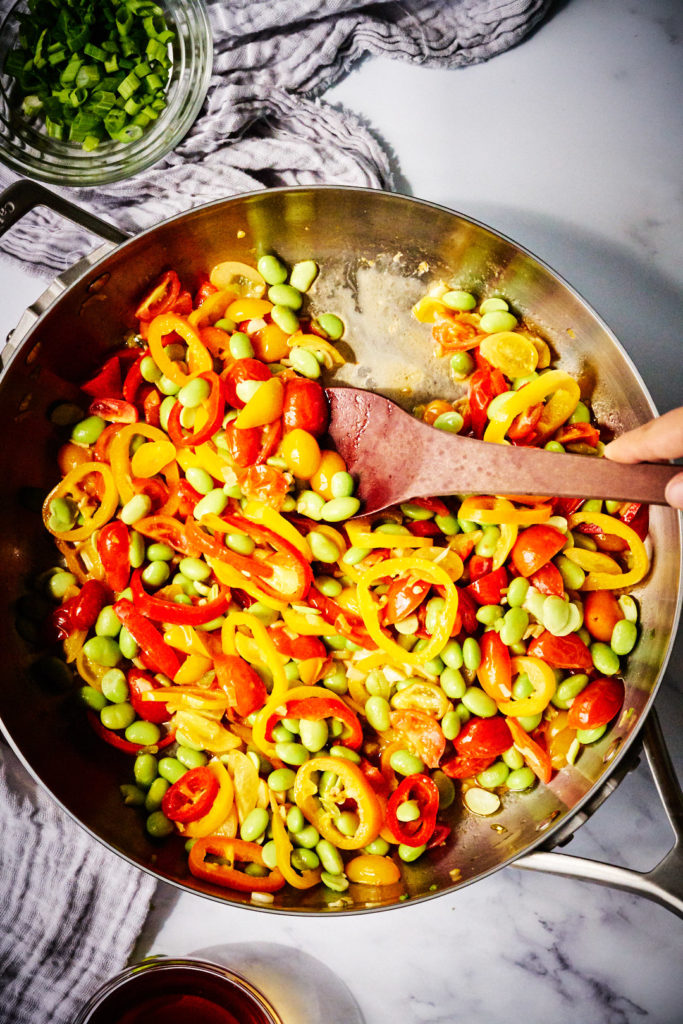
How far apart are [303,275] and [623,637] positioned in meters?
0.99

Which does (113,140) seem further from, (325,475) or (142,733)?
(142,733)

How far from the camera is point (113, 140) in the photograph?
160 centimetres

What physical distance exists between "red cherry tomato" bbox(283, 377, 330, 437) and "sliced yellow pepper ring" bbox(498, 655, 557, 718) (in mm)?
631

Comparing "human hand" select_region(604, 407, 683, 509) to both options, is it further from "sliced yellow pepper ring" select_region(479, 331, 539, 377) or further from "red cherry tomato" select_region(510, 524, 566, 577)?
"sliced yellow pepper ring" select_region(479, 331, 539, 377)

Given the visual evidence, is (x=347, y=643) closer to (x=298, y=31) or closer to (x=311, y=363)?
(x=311, y=363)

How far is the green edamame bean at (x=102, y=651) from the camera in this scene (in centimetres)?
145

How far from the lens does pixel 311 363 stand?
1501 millimetres

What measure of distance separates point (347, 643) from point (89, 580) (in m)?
0.54

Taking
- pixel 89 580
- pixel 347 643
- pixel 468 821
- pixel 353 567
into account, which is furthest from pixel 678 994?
pixel 89 580

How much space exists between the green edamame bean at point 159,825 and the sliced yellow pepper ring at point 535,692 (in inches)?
27.5

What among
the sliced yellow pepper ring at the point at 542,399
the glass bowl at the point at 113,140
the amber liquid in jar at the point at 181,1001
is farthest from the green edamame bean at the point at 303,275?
the amber liquid in jar at the point at 181,1001

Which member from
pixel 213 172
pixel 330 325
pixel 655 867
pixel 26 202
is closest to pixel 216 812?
pixel 655 867

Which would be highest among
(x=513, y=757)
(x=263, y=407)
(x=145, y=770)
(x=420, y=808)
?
(x=263, y=407)

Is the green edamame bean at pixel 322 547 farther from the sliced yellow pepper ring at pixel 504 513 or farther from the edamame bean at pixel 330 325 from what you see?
the edamame bean at pixel 330 325
